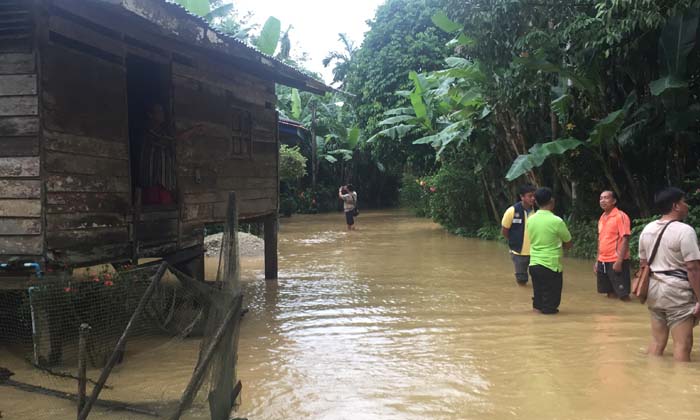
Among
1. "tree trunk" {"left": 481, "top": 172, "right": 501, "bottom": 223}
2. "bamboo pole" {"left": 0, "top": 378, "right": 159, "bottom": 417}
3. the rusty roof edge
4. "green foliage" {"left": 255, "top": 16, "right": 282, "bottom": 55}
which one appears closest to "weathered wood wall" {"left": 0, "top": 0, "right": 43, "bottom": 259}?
the rusty roof edge

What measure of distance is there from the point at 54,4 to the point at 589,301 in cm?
740

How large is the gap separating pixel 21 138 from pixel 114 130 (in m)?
1.11

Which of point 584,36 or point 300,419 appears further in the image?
point 584,36

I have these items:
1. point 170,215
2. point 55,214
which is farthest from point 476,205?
point 55,214

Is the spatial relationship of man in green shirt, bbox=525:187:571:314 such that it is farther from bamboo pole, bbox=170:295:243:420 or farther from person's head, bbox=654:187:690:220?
bamboo pole, bbox=170:295:243:420

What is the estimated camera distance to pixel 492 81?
12008 mm

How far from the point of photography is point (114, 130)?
20.5 feet

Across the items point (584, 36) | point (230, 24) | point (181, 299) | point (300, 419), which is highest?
point (230, 24)

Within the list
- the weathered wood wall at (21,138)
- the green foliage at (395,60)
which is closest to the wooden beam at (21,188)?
the weathered wood wall at (21,138)

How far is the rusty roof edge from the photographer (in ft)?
18.0

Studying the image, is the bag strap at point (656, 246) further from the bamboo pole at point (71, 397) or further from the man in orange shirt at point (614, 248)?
the bamboo pole at point (71, 397)

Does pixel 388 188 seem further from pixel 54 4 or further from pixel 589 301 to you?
pixel 54 4

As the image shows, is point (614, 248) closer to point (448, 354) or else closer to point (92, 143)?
point (448, 354)

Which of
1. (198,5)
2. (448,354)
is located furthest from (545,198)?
(198,5)
